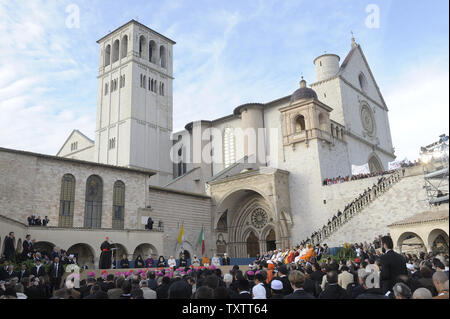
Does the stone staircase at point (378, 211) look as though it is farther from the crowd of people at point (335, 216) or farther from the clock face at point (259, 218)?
the clock face at point (259, 218)

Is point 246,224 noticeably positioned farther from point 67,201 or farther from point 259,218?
point 67,201

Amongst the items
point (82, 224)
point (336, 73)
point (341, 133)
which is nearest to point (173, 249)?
point (82, 224)

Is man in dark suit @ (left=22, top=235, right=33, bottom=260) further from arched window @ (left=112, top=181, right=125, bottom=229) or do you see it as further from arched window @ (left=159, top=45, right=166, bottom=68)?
arched window @ (left=159, top=45, right=166, bottom=68)

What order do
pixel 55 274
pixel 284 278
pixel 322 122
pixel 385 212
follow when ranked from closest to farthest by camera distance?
pixel 284 278 < pixel 55 274 < pixel 385 212 < pixel 322 122

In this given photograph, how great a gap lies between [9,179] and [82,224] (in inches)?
184

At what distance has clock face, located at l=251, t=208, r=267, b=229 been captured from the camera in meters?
30.2

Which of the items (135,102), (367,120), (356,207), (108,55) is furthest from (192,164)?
(356,207)

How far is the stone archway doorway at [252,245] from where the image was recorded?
30722mm

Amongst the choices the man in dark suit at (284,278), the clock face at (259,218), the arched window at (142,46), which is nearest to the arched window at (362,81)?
the clock face at (259,218)

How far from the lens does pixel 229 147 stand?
37000 mm

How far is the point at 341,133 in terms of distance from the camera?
30609mm

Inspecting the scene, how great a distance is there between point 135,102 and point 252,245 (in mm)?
21109
